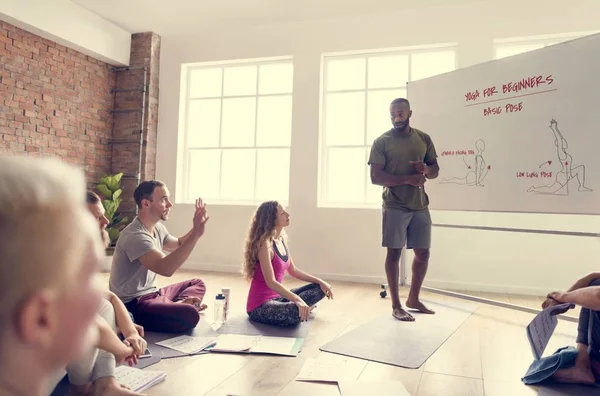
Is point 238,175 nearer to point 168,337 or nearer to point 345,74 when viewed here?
point 345,74

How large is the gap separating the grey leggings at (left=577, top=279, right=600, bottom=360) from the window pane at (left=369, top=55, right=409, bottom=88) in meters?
3.44

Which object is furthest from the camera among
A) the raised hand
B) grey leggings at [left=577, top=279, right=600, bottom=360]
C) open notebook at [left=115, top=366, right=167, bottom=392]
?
the raised hand

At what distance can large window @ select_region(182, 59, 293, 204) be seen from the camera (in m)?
5.36

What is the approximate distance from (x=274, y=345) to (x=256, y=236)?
73cm

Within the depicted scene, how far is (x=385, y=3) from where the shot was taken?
15.1 ft

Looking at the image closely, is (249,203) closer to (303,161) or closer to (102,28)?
(303,161)

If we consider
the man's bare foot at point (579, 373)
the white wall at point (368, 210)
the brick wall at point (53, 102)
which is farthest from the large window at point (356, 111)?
the man's bare foot at point (579, 373)

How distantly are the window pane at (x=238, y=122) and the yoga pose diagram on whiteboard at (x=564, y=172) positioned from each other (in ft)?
11.5

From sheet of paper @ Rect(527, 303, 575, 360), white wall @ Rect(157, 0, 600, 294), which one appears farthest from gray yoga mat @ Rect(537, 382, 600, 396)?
white wall @ Rect(157, 0, 600, 294)

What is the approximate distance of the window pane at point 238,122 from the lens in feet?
18.0

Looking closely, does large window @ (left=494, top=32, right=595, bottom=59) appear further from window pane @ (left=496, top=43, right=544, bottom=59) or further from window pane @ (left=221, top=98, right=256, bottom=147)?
window pane @ (left=221, top=98, right=256, bottom=147)

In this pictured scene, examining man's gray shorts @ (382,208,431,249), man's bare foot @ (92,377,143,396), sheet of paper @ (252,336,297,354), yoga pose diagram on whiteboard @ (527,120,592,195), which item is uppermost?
yoga pose diagram on whiteboard @ (527,120,592,195)

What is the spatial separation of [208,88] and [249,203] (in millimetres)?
1699

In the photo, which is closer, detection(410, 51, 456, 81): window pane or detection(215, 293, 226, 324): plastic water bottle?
detection(215, 293, 226, 324): plastic water bottle
